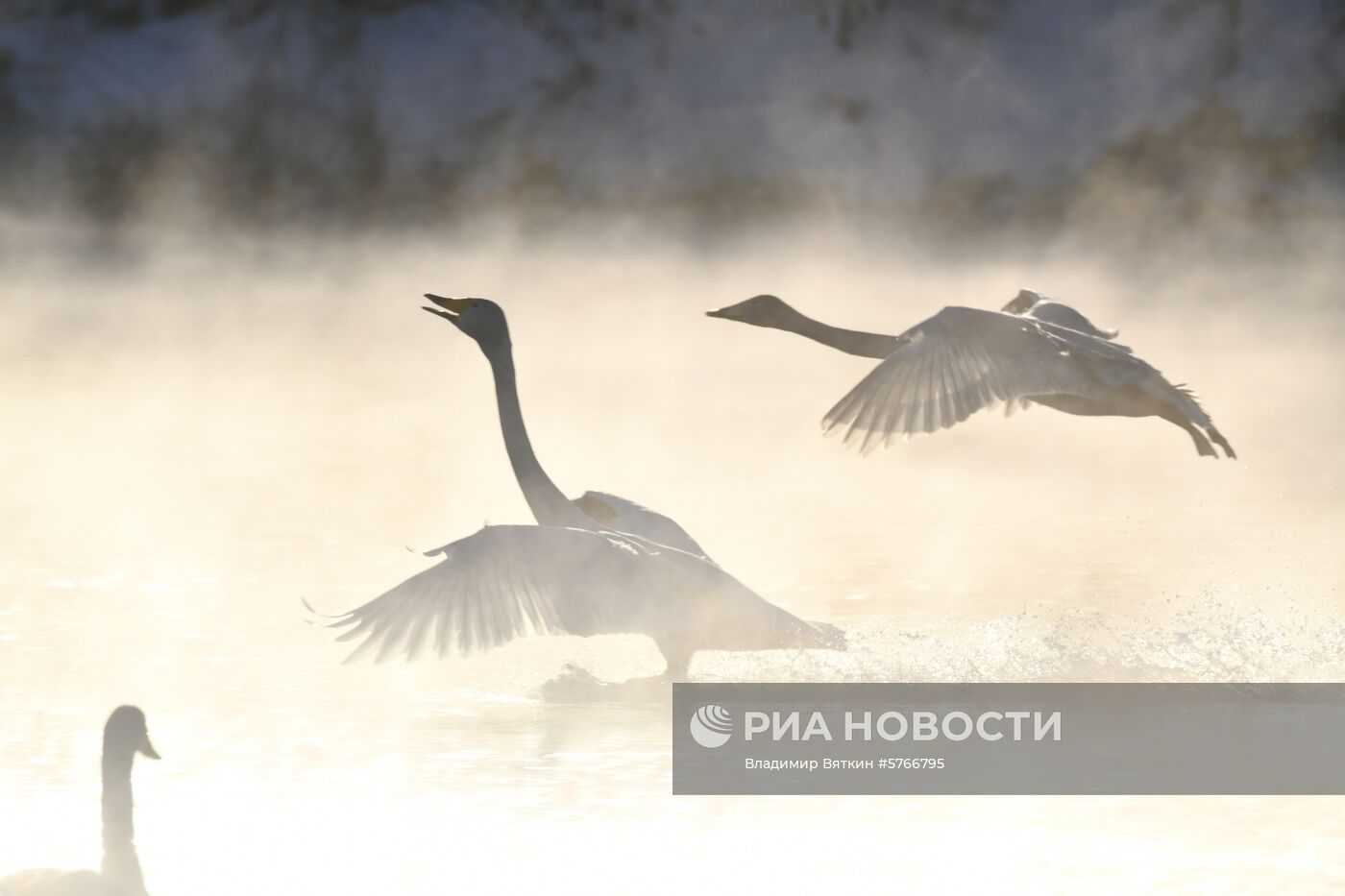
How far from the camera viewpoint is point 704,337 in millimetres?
46469

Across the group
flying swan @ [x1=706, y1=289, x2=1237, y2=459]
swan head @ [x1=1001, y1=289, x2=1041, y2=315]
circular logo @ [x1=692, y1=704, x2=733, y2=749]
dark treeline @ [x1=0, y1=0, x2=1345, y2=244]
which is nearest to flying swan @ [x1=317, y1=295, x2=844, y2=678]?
circular logo @ [x1=692, y1=704, x2=733, y2=749]

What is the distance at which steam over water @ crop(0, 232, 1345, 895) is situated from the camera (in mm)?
7961

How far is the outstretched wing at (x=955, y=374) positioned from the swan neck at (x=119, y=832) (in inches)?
163

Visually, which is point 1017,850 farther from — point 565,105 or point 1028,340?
point 565,105

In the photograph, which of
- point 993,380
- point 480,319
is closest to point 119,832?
point 480,319

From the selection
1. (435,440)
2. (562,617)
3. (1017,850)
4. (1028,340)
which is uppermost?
(435,440)

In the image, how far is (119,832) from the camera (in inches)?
272

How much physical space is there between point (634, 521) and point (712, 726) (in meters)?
1.32

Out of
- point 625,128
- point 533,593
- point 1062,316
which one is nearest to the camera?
point 533,593

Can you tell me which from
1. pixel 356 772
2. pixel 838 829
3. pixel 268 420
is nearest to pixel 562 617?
pixel 356 772

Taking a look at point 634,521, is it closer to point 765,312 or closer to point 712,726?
point 712,726

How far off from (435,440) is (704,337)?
21.0 m

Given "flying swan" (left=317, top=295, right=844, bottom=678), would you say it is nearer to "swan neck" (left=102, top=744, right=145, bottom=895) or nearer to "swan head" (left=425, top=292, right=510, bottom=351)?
"swan head" (left=425, top=292, right=510, bottom=351)

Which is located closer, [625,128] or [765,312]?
[765,312]
